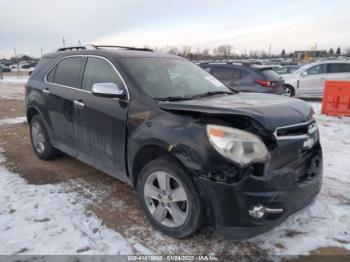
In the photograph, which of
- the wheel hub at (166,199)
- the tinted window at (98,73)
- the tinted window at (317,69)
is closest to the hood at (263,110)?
the wheel hub at (166,199)

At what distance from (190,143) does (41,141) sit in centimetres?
352

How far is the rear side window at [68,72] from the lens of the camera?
4.19 metres

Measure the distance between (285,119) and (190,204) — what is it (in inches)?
44.4

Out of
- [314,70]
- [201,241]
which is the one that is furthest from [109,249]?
[314,70]

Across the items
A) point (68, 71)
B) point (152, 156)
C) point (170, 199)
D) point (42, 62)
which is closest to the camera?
point (170, 199)

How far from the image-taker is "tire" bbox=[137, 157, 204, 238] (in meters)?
2.68

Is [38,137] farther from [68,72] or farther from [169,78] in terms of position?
[169,78]

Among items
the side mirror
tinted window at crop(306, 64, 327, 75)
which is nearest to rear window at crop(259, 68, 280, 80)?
tinted window at crop(306, 64, 327, 75)

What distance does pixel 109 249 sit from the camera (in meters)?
2.82

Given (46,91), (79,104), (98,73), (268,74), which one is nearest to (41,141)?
(46,91)

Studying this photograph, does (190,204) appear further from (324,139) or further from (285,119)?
(324,139)

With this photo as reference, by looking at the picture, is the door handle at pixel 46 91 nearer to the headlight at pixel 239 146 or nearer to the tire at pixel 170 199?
the tire at pixel 170 199

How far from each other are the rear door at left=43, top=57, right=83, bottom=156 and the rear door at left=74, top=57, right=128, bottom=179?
0.18m

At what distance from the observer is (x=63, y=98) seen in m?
Answer: 4.28
